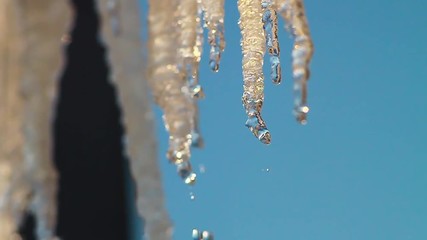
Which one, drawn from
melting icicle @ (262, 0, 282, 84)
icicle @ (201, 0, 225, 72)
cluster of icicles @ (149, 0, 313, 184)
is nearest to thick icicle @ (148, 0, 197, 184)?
cluster of icicles @ (149, 0, 313, 184)

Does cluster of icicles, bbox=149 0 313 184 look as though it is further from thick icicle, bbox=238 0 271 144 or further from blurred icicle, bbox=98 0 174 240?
thick icicle, bbox=238 0 271 144

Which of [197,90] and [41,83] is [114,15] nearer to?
[41,83]

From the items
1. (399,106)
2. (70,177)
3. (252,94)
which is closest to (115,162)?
(70,177)

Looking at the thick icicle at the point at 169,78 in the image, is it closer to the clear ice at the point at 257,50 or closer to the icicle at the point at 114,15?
the icicle at the point at 114,15

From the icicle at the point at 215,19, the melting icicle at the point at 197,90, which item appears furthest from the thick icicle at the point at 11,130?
the icicle at the point at 215,19

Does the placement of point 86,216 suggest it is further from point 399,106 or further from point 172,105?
point 399,106

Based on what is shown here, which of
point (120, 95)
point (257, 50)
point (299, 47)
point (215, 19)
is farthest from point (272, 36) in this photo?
point (120, 95)
